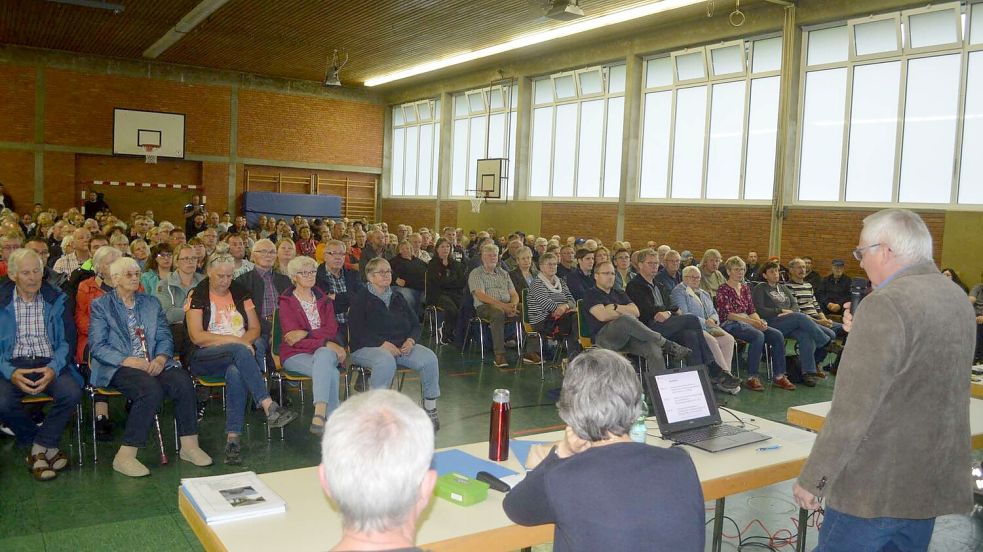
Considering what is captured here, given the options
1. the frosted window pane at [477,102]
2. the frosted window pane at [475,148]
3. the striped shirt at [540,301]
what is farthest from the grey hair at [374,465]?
the frosted window pane at [477,102]

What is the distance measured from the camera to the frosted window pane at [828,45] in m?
11.3

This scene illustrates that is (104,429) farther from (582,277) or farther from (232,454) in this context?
(582,277)

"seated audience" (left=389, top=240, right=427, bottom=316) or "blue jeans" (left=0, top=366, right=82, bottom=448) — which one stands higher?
"seated audience" (left=389, top=240, right=427, bottom=316)

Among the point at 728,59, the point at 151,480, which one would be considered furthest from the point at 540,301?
the point at 728,59

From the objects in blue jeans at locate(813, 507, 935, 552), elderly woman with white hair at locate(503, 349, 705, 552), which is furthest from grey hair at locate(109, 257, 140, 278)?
blue jeans at locate(813, 507, 935, 552)

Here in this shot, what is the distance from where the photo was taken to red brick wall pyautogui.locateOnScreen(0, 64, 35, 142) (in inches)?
664

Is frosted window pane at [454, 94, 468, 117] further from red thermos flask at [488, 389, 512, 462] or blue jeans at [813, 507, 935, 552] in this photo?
blue jeans at [813, 507, 935, 552]

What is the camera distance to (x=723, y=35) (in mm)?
12430

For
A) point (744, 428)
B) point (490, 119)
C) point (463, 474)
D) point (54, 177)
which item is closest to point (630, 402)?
point (463, 474)

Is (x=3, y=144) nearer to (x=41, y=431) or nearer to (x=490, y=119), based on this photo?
(x=490, y=119)

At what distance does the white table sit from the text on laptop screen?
28 centimetres

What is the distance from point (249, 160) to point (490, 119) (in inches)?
258

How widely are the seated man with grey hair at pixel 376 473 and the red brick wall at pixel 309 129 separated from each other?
64.3 feet

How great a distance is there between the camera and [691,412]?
3053 millimetres
